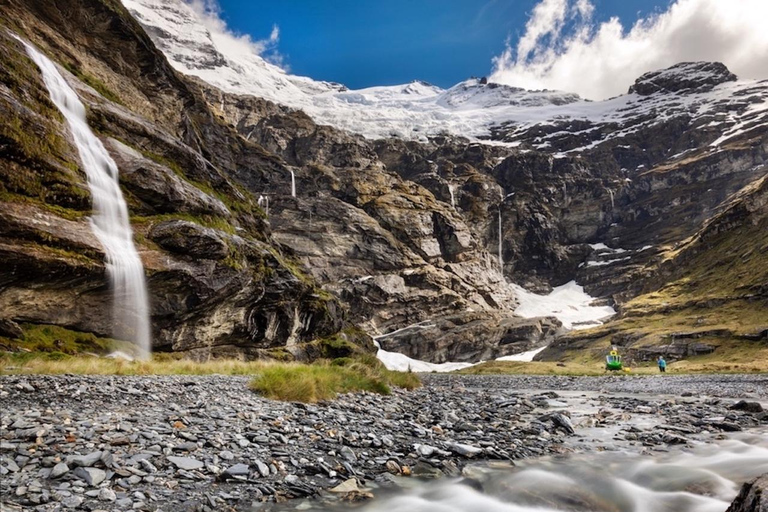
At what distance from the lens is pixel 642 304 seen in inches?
4269

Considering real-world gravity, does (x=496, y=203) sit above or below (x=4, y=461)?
above

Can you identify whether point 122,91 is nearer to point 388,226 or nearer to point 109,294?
point 109,294

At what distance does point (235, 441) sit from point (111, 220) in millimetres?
29810

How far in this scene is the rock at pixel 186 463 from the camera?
22.4 feet

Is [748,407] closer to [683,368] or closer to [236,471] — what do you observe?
[236,471]

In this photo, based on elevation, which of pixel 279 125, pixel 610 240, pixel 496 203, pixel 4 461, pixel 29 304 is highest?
pixel 279 125

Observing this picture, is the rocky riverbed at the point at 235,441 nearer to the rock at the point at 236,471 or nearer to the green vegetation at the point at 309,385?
the rock at the point at 236,471

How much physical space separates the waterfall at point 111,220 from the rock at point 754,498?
33.5 metres

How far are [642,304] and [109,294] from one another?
117 metres

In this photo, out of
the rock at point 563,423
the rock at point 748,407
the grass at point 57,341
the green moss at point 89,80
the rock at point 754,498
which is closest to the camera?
the rock at point 754,498

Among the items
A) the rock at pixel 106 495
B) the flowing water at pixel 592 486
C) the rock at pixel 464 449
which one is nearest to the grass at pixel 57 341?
the rock at pixel 106 495

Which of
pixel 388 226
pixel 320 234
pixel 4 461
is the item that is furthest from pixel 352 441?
pixel 388 226

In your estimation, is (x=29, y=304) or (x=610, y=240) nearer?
(x=29, y=304)

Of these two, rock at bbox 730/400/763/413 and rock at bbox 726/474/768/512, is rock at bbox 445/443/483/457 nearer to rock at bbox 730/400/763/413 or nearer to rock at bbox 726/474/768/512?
rock at bbox 726/474/768/512
